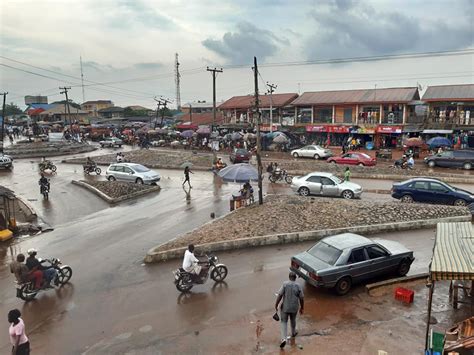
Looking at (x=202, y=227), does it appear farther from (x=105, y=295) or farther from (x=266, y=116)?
(x=266, y=116)

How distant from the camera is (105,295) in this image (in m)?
11.2

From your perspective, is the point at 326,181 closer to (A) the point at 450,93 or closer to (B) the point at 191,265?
(B) the point at 191,265

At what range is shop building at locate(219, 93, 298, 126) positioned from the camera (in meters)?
53.3

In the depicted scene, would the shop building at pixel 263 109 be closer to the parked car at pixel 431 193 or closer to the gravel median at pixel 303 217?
the parked car at pixel 431 193

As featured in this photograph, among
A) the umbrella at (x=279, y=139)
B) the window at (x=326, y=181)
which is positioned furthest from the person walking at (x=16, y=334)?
the umbrella at (x=279, y=139)

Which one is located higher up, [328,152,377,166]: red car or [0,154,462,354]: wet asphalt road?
[328,152,377,166]: red car

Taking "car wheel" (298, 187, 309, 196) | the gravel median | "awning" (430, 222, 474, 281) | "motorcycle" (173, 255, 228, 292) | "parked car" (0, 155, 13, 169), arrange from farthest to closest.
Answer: "parked car" (0, 155, 13, 169) < "car wheel" (298, 187, 309, 196) < the gravel median < "motorcycle" (173, 255, 228, 292) < "awning" (430, 222, 474, 281)

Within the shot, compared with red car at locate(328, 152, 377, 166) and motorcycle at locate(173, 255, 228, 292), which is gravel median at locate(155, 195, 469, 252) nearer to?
motorcycle at locate(173, 255, 228, 292)

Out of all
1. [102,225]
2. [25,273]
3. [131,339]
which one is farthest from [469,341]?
[102,225]

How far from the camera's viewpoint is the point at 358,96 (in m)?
48.1

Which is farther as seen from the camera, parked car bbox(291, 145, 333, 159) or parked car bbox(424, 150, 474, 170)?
parked car bbox(291, 145, 333, 159)

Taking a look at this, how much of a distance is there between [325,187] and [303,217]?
19.4 feet

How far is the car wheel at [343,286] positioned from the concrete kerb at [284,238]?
4.43 meters

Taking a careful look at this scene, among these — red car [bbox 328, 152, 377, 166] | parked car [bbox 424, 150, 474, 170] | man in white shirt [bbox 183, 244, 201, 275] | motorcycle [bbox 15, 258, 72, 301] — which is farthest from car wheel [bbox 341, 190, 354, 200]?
parked car [bbox 424, 150, 474, 170]
